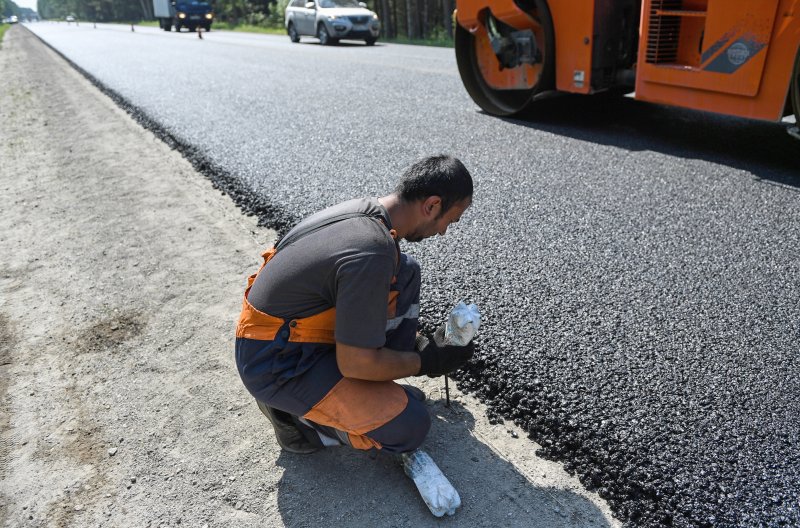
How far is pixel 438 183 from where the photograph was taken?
2049mm

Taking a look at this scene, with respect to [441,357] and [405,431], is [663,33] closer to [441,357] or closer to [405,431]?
[441,357]

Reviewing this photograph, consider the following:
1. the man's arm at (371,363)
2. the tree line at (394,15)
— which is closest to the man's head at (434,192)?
the man's arm at (371,363)

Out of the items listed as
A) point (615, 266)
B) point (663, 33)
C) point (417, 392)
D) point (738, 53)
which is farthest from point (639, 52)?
point (417, 392)

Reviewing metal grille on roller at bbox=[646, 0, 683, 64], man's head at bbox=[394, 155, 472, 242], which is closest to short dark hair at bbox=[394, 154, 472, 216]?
man's head at bbox=[394, 155, 472, 242]

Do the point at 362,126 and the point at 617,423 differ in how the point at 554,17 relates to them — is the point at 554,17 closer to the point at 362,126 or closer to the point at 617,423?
the point at 362,126

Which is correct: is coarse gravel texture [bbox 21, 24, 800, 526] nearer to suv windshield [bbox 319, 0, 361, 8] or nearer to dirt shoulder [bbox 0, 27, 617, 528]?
dirt shoulder [bbox 0, 27, 617, 528]

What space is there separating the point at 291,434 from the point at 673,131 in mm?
5138

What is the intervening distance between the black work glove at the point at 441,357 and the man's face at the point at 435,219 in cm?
41

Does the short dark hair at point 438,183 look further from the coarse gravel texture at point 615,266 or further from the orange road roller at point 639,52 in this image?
the orange road roller at point 639,52

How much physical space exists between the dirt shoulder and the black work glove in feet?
0.97

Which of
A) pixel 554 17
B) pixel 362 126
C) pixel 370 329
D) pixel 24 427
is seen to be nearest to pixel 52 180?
pixel 362 126

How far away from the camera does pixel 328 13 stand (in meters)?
18.0

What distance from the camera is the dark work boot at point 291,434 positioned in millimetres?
2322

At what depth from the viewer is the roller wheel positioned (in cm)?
652
